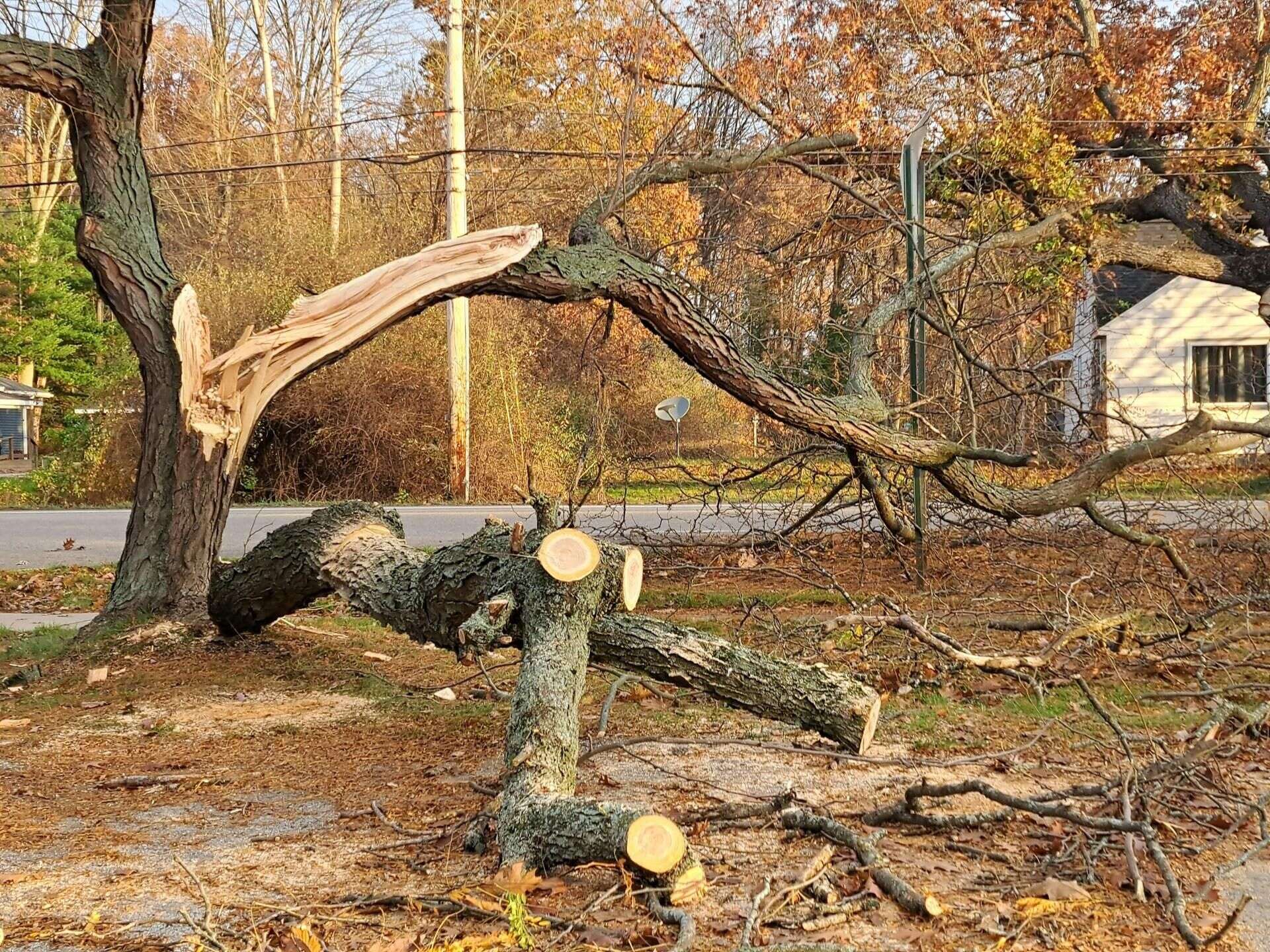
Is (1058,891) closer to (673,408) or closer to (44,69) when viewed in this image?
(673,408)

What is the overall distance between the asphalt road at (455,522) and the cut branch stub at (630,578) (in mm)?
4172

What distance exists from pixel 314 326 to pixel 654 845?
468 cm

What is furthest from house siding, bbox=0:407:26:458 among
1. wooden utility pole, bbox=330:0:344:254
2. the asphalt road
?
the asphalt road

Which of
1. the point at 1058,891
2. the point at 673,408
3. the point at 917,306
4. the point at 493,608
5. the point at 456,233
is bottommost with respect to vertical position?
the point at 1058,891

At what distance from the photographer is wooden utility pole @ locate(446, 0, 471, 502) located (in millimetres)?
16594

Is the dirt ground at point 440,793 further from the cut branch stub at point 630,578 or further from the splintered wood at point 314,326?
the splintered wood at point 314,326

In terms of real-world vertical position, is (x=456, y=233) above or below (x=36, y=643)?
above

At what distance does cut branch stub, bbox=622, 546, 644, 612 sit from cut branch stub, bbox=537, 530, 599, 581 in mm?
267

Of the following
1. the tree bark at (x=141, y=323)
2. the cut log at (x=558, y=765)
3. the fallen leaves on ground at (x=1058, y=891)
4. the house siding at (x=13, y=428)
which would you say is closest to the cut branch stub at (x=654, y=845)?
the cut log at (x=558, y=765)

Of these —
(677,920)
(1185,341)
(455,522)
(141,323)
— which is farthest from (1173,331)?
(677,920)

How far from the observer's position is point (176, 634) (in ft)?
23.0

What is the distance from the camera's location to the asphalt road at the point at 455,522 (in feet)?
31.6

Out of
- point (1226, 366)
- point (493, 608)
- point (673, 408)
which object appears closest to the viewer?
point (493, 608)

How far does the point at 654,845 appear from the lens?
A: 127 inches
